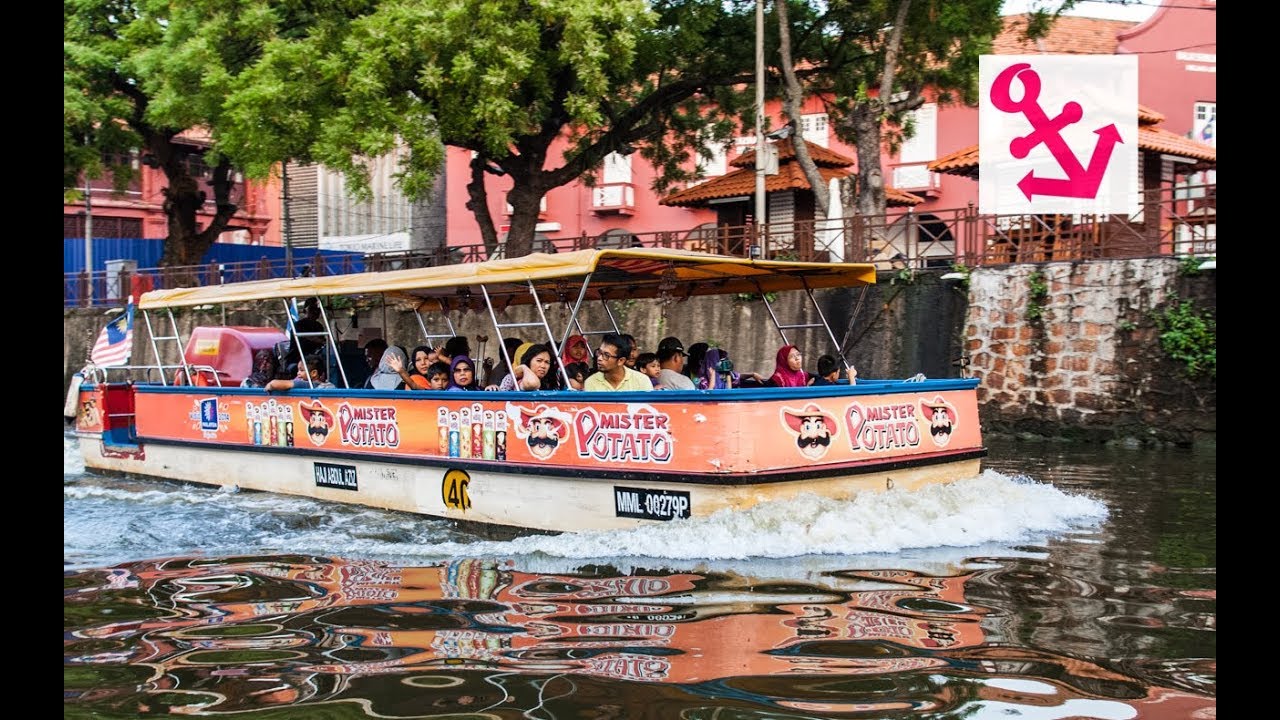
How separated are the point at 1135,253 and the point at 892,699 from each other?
1439 cm

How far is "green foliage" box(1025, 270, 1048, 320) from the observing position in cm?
1669

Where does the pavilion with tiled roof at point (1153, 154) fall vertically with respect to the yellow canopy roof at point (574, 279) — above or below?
above

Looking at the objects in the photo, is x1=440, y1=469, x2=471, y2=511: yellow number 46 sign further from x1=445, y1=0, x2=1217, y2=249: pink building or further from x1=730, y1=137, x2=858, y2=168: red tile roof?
x1=730, y1=137, x2=858, y2=168: red tile roof

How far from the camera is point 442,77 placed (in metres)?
18.5

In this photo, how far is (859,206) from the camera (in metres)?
20.5

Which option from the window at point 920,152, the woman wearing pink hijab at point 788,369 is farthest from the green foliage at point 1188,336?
the window at point 920,152

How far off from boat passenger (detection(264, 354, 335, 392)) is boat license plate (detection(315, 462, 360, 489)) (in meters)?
0.88

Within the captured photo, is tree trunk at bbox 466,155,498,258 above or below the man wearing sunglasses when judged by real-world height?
above

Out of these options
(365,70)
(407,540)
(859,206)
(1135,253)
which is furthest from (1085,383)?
(365,70)

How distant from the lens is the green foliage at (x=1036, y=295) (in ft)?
54.7

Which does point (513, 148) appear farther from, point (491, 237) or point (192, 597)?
point (192, 597)

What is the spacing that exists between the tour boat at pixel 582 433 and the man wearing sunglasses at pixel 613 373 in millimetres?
365

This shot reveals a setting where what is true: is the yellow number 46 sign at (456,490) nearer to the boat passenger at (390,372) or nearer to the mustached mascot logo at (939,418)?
the boat passenger at (390,372)

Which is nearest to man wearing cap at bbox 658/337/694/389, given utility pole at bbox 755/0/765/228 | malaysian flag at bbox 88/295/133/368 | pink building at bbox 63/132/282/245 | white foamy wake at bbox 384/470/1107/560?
white foamy wake at bbox 384/470/1107/560
